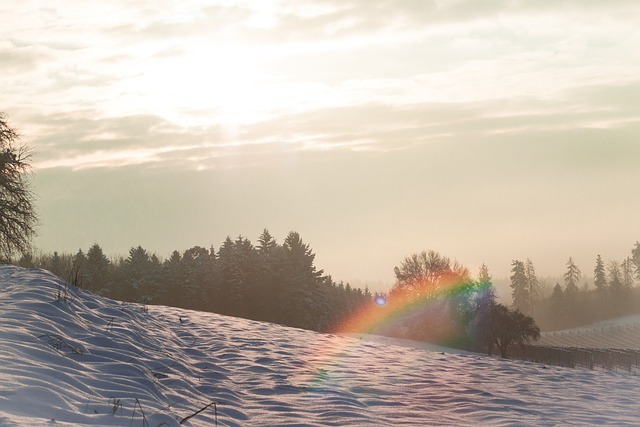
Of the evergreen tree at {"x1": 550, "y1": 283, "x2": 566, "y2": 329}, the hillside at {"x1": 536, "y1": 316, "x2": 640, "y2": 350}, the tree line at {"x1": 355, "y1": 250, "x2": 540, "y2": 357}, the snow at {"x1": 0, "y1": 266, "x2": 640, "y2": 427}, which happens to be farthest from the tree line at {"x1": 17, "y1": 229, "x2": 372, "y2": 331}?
the evergreen tree at {"x1": 550, "y1": 283, "x2": 566, "y2": 329}

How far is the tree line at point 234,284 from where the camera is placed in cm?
7088

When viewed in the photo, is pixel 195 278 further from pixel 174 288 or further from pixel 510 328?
pixel 510 328

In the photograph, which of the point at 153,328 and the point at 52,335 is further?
the point at 153,328

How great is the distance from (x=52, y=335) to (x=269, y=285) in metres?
63.8

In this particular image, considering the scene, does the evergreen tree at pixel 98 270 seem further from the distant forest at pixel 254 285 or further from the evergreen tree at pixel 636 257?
the evergreen tree at pixel 636 257

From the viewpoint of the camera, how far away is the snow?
7.35 metres

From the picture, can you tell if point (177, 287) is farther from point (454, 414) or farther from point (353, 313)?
point (454, 414)

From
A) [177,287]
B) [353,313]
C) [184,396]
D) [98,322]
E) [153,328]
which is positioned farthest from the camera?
[353,313]

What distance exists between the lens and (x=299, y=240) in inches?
3049

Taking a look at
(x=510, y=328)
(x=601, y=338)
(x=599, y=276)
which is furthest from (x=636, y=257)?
(x=510, y=328)

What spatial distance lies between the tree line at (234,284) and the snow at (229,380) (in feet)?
185

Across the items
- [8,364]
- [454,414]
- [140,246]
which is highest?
[140,246]

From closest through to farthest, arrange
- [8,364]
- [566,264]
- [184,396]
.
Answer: [8,364], [184,396], [566,264]

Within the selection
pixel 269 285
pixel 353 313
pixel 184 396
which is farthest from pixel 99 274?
pixel 184 396
